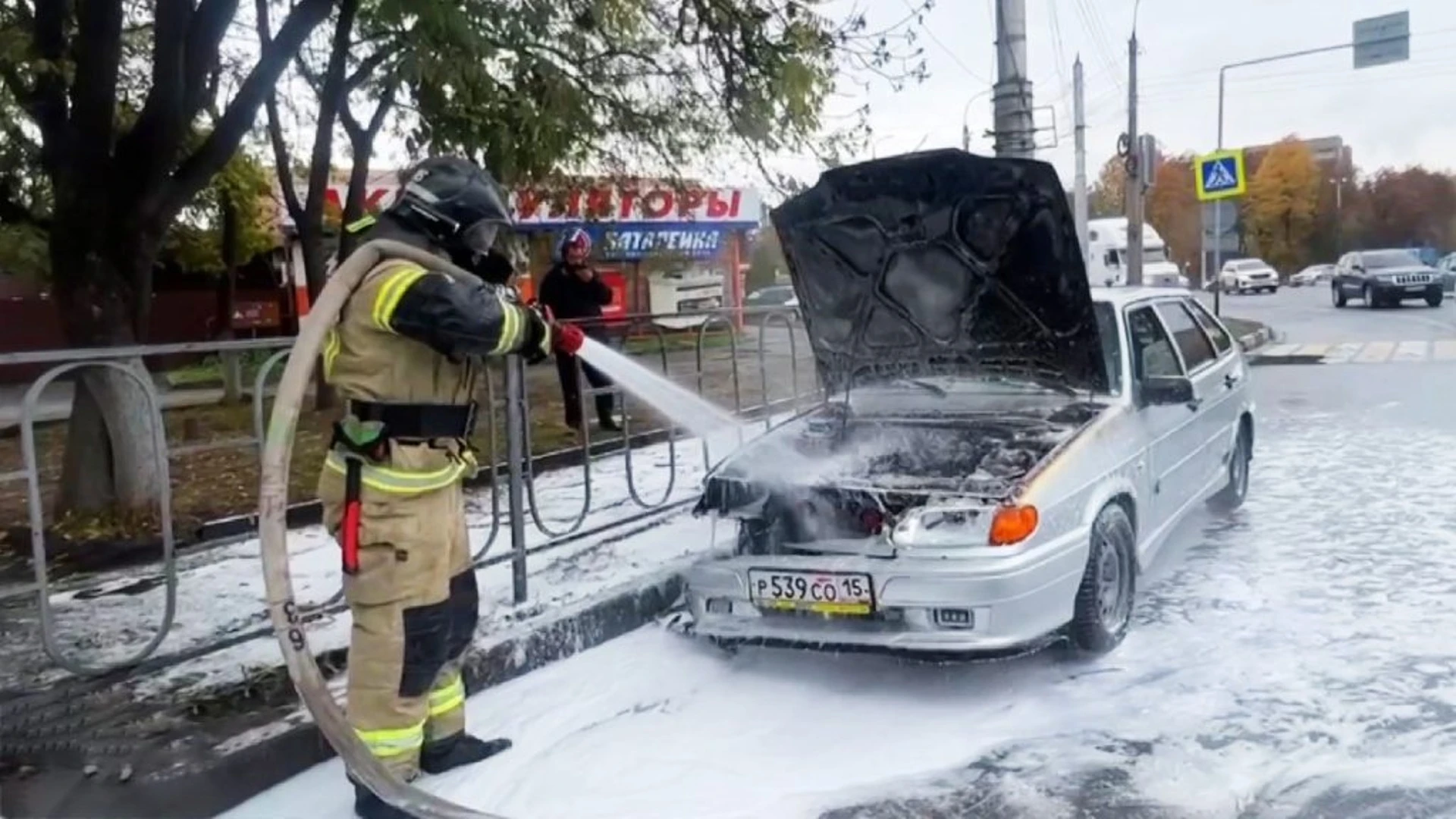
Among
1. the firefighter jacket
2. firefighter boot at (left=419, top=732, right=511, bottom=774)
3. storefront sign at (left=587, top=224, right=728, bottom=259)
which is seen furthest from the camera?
storefront sign at (left=587, top=224, right=728, bottom=259)

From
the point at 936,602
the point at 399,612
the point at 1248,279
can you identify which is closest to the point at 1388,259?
the point at 1248,279

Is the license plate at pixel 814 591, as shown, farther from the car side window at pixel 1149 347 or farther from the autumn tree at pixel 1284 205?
the autumn tree at pixel 1284 205

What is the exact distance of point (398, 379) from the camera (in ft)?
11.9

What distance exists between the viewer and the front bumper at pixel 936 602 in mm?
4238

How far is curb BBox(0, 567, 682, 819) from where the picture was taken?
3.61m

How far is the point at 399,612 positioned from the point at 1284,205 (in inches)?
3446

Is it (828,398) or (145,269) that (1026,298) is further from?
(145,269)

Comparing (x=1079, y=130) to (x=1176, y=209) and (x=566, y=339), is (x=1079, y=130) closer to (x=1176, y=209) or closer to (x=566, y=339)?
(x=566, y=339)

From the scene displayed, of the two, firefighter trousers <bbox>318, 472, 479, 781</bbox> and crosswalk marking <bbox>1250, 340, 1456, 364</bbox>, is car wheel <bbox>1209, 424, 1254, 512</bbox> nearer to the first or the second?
firefighter trousers <bbox>318, 472, 479, 781</bbox>

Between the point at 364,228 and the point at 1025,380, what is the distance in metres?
3.03

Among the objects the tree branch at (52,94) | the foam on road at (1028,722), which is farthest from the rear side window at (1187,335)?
the tree branch at (52,94)

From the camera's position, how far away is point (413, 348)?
3.64 m

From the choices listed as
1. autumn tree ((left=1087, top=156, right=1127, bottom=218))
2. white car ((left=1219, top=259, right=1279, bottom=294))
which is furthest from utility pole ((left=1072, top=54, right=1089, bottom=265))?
autumn tree ((left=1087, top=156, right=1127, bottom=218))

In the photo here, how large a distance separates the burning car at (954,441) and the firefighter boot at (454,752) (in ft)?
3.30
